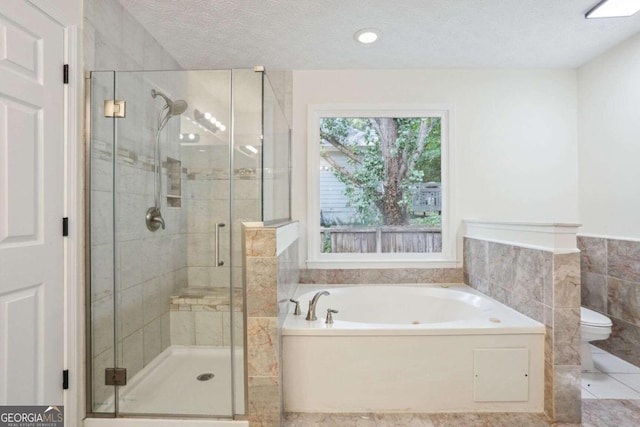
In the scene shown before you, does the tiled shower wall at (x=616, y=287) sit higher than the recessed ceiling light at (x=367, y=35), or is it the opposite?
the recessed ceiling light at (x=367, y=35)

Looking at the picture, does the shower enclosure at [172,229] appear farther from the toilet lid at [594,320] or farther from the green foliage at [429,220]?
the toilet lid at [594,320]

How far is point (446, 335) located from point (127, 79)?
2.41 m

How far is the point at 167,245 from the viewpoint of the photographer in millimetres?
2072

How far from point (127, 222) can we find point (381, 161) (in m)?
2.15

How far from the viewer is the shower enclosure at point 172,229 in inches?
69.0

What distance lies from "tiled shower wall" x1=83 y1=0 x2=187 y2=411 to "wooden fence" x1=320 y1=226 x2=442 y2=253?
1.39 m

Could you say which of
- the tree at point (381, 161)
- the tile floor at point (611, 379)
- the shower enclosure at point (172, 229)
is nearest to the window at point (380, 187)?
the tree at point (381, 161)

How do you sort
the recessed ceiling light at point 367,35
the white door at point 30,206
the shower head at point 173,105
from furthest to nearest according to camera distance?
the recessed ceiling light at point 367,35 < the shower head at point 173,105 < the white door at point 30,206

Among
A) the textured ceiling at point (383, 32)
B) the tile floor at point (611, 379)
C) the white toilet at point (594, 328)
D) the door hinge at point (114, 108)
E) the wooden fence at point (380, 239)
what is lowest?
the tile floor at point (611, 379)

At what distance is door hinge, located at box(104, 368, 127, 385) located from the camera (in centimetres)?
177

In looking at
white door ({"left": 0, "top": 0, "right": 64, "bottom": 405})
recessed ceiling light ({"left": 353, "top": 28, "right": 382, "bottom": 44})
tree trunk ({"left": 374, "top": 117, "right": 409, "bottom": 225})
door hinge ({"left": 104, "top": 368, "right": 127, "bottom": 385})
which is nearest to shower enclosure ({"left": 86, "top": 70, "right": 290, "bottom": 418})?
door hinge ({"left": 104, "top": 368, "right": 127, "bottom": 385})

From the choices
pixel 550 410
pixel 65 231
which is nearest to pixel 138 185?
pixel 65 231

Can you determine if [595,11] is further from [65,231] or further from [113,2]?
[65,231]

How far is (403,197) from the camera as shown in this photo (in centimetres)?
303
